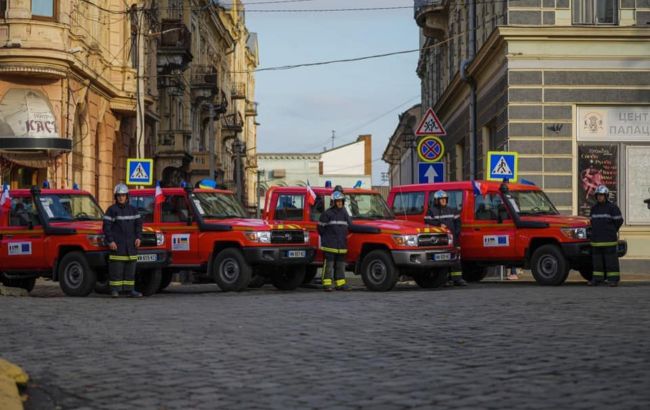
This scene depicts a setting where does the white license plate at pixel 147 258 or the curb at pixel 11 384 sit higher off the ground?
the white license plate at pixel 147 258

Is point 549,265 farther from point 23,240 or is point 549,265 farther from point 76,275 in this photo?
point 23,240

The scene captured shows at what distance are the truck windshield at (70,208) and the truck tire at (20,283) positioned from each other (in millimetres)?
1744

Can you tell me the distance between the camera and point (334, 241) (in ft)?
64.5

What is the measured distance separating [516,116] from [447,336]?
56.6 feet

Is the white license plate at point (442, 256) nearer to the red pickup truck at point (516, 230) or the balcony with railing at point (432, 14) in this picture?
the red pickup truck at point (516, 230)

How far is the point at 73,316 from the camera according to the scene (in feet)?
46.0

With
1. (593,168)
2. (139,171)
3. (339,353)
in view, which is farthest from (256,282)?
(339,353)

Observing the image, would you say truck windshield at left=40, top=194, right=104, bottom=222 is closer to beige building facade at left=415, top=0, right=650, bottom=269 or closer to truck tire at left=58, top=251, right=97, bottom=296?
truck tire at left=58, top=251, right=97, bottom=296

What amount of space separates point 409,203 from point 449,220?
1.71 meters

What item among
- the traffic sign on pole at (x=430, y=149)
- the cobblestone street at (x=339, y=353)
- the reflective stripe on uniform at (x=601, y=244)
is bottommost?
the cobblestone street at (x=339, y=353)

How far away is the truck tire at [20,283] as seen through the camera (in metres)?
20.5

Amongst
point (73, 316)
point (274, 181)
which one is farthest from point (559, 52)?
point (274, 181)

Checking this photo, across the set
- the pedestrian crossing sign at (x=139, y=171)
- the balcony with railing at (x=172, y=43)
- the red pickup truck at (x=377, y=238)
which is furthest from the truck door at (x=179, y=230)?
the balcony with railing at (x=172, y=43)

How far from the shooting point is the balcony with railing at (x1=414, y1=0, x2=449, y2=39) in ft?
144
